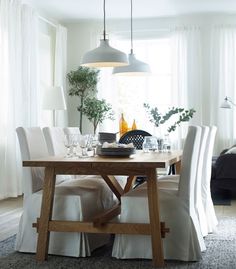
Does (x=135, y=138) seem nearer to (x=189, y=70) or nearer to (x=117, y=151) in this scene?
(x=117, y=151)

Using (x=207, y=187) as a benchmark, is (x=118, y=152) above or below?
above

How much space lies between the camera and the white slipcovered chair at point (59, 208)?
355cm

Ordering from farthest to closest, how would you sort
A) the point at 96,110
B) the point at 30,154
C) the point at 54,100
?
the point at 96,110
the point at 54,100
the point at 30,154

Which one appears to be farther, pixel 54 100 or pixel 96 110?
pixel 96 110

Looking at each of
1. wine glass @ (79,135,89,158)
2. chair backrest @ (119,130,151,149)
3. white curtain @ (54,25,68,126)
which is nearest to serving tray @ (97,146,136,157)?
wine glass @ (79,135,89,158)

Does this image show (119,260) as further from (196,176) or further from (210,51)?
(210,51)

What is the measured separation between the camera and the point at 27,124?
6750 millimetres

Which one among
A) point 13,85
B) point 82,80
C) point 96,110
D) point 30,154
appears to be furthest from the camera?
point 82,80

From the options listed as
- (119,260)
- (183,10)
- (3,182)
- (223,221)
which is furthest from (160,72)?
(119,260)

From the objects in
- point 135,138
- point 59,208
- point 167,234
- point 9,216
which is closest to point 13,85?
point 135,138

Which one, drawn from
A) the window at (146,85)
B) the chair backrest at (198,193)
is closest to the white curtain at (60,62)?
the window at (146,85)

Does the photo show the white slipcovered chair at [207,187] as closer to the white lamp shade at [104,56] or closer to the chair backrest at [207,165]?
the chair backrest at [207,165]

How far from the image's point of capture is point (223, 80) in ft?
26.3

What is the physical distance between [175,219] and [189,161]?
0.42 metres
